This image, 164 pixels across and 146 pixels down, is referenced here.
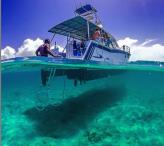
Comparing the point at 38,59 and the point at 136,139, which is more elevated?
the point at 38,59

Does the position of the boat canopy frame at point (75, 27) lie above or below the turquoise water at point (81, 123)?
above

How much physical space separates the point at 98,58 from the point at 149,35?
7.79ft

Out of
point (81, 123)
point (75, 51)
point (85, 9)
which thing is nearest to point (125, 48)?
point (85, 9)

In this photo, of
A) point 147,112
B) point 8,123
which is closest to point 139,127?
point 147,112

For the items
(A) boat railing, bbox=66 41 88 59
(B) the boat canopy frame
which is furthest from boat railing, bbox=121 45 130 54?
(A) boat railing, bbox=66 41 88 59

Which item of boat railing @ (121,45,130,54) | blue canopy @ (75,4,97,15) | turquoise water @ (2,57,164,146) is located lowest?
turquoise water @ (2,57,164,146)

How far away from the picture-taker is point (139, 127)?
253 inches

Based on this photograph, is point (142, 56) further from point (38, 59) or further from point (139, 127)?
point (38, 59)

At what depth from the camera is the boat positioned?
786 cm

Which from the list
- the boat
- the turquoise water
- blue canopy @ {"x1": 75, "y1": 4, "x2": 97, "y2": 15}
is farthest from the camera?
blue canopy @ {"x1": 75, "y1": 4, "x2": 97, "y2": 15}

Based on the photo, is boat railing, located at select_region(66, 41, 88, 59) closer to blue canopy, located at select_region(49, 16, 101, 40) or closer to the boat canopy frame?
the boat canopy frame

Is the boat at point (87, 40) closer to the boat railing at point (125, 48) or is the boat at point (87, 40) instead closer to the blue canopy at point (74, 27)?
the blue canopy at point (74, 27)

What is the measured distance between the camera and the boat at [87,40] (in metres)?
7.86

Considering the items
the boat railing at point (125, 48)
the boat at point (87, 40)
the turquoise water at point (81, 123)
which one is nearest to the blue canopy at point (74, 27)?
the boat at point (87, 40)
